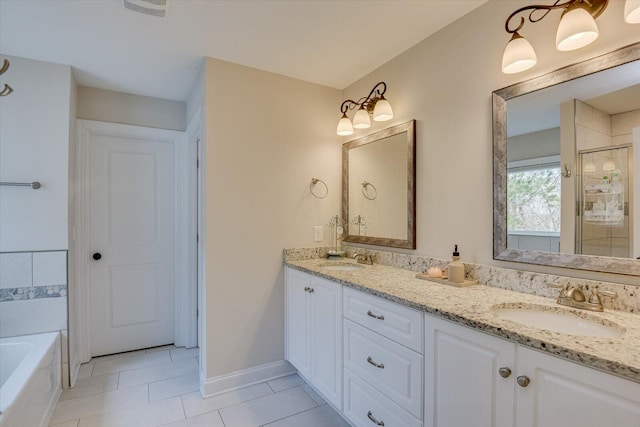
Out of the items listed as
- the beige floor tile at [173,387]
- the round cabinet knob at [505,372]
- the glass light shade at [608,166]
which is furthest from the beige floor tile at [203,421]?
the glass light shade at [608,166]

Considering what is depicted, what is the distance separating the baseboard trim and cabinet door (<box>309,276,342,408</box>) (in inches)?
17.3

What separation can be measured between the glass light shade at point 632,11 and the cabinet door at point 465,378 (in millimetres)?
1203

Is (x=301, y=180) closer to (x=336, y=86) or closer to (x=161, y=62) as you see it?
(x=336, y=86)

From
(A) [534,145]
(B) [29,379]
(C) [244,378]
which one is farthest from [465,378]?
(B) [29,379]

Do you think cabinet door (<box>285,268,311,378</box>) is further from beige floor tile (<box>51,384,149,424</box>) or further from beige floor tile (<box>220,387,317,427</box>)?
beige floor tile (<box>51,384,149,424</box>)

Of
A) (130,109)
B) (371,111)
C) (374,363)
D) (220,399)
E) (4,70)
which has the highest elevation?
(130,109)

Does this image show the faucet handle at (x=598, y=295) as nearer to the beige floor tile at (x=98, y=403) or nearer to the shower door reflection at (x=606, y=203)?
the shower door reflection at (x=606, y=203)

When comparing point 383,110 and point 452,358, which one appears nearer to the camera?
point 452,358

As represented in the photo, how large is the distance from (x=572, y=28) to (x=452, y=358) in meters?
1.33

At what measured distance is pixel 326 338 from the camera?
200 cm

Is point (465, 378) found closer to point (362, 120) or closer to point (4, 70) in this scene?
point (362, 120)

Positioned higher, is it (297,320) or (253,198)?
(253,198)

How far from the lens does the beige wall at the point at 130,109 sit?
2793mm

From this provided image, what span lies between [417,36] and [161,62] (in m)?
1.82
